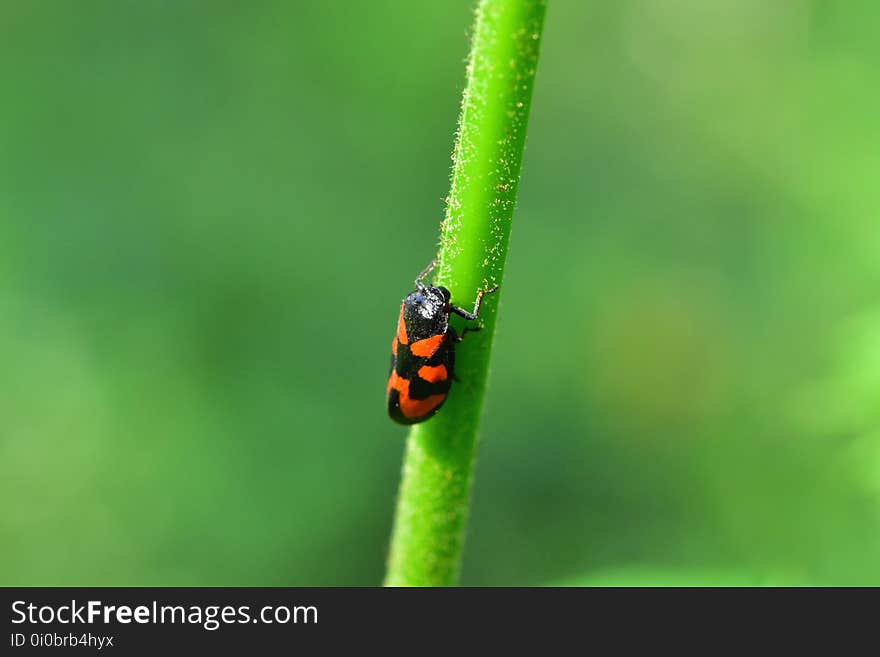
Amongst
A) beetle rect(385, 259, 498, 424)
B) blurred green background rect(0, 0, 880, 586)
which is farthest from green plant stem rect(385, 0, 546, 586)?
blurred green background rect(0, 0, 880, 586)

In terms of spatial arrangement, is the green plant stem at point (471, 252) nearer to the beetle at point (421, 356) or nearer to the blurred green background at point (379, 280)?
the beetle at point (421, 356)

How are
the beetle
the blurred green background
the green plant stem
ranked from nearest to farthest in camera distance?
the green plant stem
the beetle
the blurred green background

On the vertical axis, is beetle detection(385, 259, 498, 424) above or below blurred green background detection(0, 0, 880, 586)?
below

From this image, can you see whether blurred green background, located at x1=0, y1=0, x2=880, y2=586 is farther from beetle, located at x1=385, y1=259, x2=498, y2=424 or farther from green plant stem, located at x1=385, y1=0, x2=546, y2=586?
green plant stem, located at x1=385, y1=0, x2=546, y2=586

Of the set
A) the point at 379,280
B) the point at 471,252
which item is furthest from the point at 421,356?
the point at 379,280

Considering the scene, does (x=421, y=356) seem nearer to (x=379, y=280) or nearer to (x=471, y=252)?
(x=471, y=252)

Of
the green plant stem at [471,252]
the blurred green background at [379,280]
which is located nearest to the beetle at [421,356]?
the green plant stem at [471,252]
